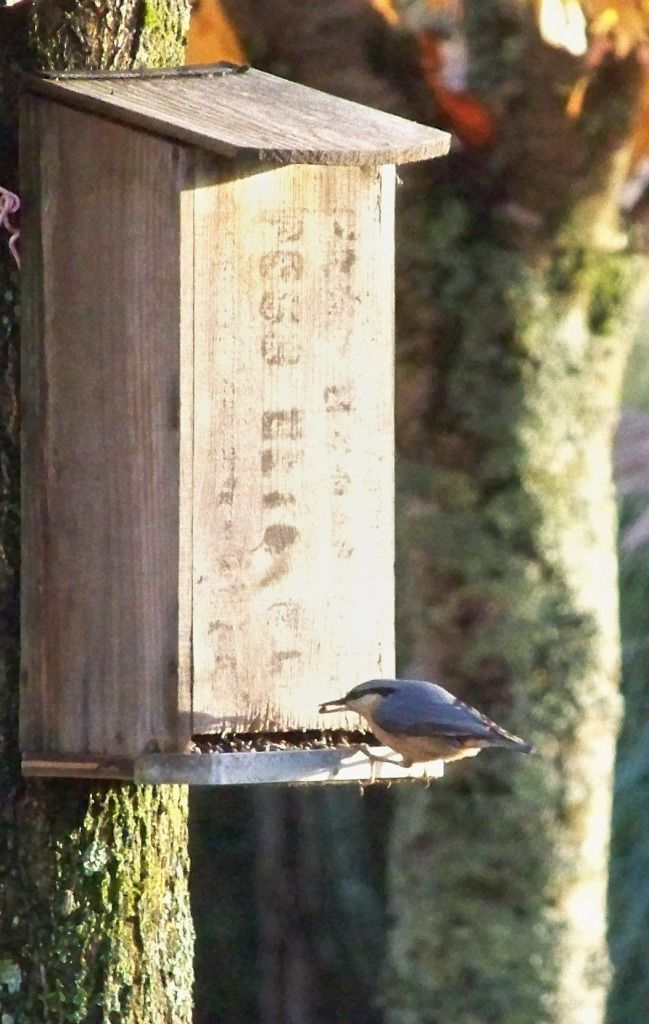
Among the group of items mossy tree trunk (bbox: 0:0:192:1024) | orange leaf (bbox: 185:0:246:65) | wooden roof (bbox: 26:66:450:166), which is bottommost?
mossy tree trunk (bbox: 0:0:192:1024)

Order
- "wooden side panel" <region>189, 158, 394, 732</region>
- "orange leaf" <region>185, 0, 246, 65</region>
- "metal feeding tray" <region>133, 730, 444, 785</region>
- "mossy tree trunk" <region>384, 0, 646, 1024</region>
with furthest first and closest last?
"mossy tree trunk" <region>384, 0, 646, 1024</region>
"orange leaf" <region>185, 0, 246, 65</region>
"wooden side panel" <region>189, 158, 394, 732</region>
"metal feeding tray" <region>133, 730, 444, 785</region>

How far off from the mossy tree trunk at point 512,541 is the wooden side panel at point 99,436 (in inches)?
66.8

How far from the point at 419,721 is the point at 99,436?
0.60 meters

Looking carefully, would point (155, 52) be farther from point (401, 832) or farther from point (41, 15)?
point (401, 832)

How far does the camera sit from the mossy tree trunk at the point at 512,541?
13.3ft

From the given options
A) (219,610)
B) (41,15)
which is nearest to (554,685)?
(219,610)

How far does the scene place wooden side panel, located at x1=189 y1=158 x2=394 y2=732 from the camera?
2.40 meters

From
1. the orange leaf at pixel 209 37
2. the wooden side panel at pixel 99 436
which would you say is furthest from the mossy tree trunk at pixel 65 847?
the orange leaf at pixel 209 37

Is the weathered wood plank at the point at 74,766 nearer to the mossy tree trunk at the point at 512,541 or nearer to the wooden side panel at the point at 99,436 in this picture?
the wooden side panel at the point at 99,436

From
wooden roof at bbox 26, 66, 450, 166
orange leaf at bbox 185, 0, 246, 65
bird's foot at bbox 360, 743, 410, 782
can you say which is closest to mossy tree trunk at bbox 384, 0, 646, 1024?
orange leaf at bbox 185, 0, 246, 65

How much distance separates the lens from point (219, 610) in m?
2.41

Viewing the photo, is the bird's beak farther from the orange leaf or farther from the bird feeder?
the orange leaf

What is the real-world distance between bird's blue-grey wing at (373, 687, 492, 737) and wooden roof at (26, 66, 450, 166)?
74 centimetres

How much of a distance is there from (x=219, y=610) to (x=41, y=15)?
0.93m
